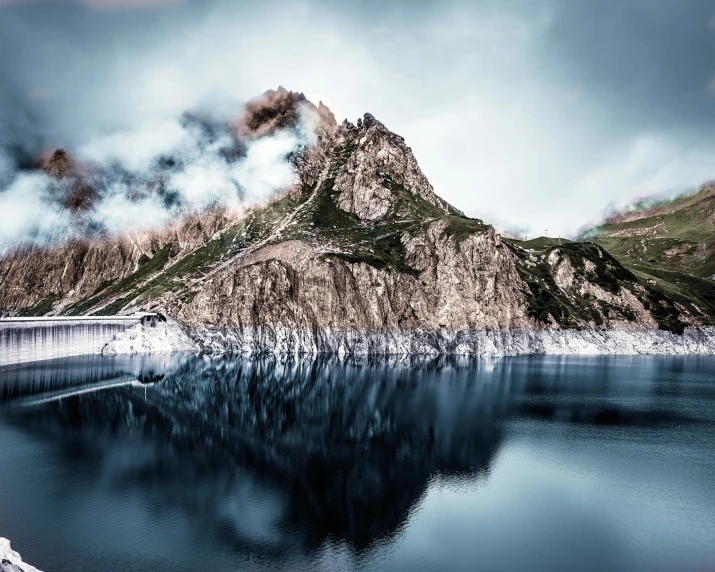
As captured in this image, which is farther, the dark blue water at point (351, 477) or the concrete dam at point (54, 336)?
the concrete dam at point (54, 336)

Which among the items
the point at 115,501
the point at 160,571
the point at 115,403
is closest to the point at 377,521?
the point at 160,571

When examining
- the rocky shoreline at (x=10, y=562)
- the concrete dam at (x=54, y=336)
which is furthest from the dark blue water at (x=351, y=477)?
the concrete dam at (x=54, y=336)

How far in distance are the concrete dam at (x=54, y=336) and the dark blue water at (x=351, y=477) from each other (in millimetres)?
28124

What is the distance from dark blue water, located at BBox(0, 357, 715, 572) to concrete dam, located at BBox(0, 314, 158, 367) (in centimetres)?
2812

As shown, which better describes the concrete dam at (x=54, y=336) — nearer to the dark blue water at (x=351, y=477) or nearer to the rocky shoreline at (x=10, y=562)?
the dark blue water at (x=351, y=477)

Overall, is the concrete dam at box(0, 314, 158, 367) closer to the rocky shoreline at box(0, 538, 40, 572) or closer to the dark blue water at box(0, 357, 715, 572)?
the dark blue water at box(0, 357, 715, 572)

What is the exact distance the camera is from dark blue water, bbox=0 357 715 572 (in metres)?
47.9

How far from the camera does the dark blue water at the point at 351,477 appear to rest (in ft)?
157

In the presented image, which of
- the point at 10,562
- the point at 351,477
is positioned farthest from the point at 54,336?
the point at 10,562

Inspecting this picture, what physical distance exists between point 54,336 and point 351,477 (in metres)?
138

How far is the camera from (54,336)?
172m

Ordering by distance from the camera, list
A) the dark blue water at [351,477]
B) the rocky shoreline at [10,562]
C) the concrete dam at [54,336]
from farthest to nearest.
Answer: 1. the concrete dam at [54,336]
2. the dark blue water at [351,477]
3. the rocky shoreline at [10,562]

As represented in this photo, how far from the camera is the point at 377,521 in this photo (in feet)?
178

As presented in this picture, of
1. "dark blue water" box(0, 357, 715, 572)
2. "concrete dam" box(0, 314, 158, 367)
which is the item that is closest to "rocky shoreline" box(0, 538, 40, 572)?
"dark blue water" box(0, 357, 715, 572)
